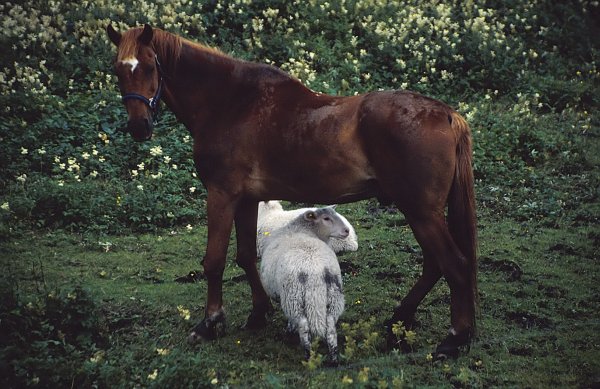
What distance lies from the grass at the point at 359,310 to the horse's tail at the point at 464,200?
83 centimetres

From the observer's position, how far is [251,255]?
22.5 feet

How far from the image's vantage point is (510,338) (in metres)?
6.26

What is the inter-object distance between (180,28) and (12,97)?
460 centimetres

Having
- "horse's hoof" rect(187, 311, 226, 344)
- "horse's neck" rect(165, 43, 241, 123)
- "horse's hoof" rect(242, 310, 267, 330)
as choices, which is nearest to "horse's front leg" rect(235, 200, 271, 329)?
"horse's hoof" rect(242, 310, 267, 330)

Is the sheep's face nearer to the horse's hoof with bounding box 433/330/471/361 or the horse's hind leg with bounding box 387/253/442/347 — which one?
the horse's hind leg with bounding box 387/253/442/347

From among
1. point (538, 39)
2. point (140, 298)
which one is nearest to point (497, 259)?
point (140, 298)

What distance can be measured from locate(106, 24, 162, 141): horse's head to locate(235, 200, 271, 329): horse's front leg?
4.42ft

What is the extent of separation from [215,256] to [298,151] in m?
1.38

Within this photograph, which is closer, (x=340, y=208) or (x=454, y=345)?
(x=454, y=345)

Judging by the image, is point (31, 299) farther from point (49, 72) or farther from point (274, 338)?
point (49, 72)

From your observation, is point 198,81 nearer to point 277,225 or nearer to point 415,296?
A: point 277,225

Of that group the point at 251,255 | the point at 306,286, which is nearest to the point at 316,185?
the point at 306,286

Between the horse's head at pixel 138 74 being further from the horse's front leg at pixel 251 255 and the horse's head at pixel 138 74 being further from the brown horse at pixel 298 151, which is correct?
the horse's front leg at pixel 251 255

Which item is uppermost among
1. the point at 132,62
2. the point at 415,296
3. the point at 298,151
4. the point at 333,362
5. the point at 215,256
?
the point at 132,62
